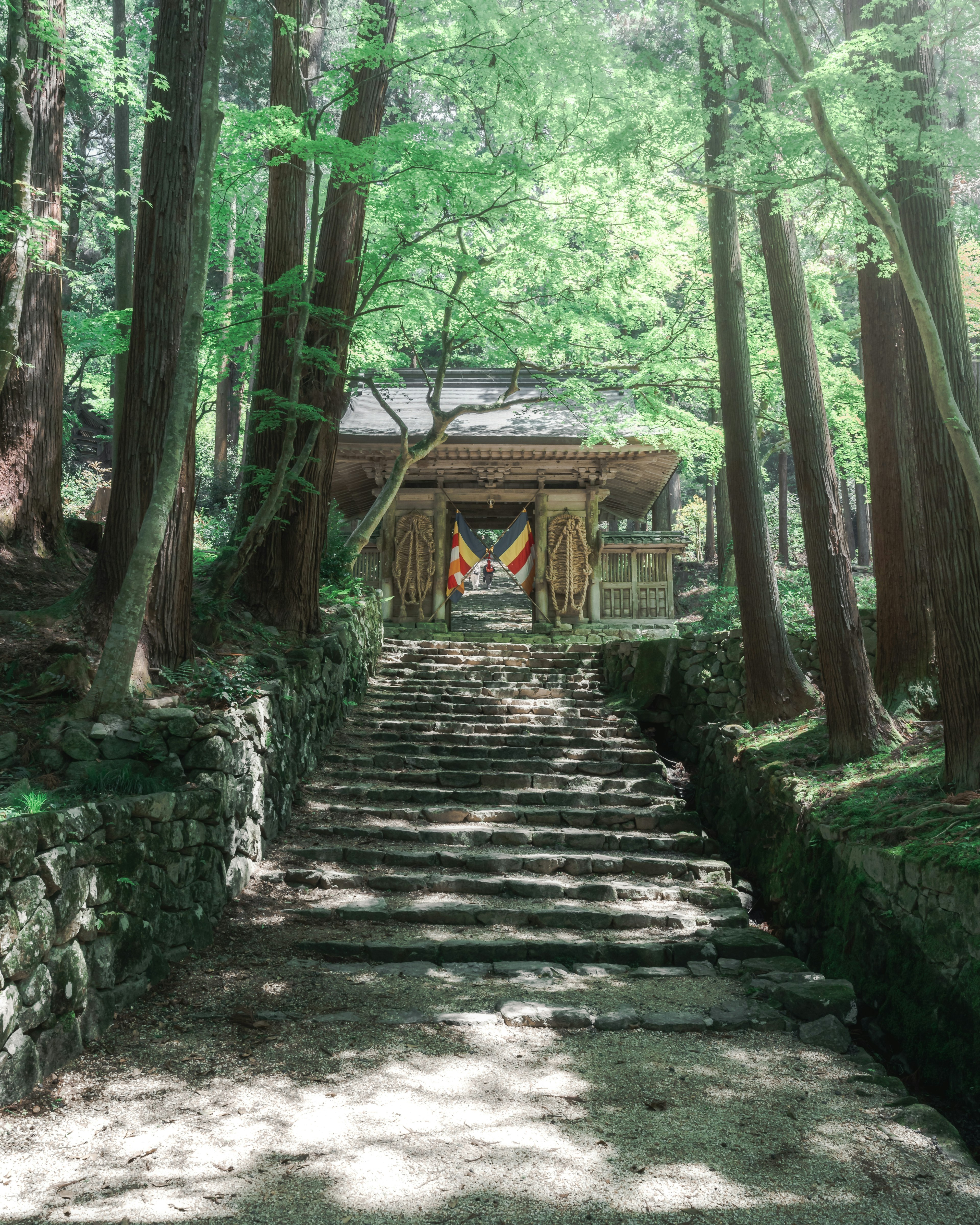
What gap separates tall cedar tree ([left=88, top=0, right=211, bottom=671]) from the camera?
537 centimetres

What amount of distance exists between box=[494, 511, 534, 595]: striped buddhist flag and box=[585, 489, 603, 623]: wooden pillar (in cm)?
96

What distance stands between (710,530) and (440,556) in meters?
14.1

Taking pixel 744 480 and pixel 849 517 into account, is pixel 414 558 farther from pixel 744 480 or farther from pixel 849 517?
pixel 849 517

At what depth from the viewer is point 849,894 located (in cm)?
468

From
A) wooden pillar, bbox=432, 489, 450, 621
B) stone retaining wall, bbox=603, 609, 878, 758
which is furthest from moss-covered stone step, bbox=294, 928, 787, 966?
wooden pillar, bbox=432, 489, 450, 621

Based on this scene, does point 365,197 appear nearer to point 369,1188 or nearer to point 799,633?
point 799,633

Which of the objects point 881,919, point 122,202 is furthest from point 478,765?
point 122,202

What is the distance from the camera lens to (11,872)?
120 inches

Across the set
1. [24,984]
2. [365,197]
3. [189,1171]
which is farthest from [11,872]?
[365,197]

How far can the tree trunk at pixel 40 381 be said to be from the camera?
6402mm

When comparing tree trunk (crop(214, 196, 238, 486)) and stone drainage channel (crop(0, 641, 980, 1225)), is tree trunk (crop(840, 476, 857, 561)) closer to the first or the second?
tree trunk (crop(214, 196, 238, 486))

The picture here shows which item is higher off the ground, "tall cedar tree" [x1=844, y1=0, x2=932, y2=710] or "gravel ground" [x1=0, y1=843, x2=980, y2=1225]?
"tall cedar tree" [x1=844, y1=0, x2=932, y2=710]

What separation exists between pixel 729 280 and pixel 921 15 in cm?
316

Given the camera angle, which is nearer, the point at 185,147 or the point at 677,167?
the point at 185,147
